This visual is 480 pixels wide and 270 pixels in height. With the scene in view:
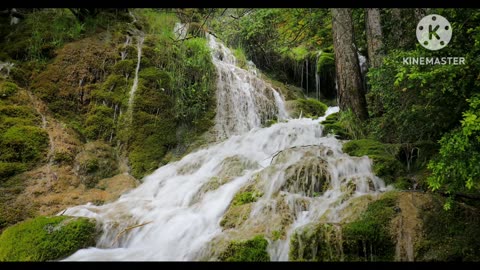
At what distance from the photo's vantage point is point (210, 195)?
5188mm

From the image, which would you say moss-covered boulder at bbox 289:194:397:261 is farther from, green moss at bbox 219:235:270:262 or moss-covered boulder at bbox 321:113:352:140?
moss-covered boulder at bbox 321:113:352:140

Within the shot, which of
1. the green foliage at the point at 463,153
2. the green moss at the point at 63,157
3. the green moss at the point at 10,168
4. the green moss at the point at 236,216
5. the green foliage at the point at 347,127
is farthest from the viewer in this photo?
the green foliage at the point at 347,127

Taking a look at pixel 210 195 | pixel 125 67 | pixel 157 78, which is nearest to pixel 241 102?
pixel 157 78

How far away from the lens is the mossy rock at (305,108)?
9.66 m

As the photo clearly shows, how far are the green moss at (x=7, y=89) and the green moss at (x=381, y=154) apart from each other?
6438mm

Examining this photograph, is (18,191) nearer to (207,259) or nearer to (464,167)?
(207,259)

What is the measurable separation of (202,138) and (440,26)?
543cm

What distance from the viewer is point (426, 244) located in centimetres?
349

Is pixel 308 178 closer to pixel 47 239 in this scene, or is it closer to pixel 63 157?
pixel 47 239

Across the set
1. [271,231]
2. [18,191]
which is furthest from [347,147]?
[18,191]

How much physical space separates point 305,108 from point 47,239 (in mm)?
7259

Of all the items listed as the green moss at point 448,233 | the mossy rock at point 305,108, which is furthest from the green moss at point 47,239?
the mossy rock at point 305,108

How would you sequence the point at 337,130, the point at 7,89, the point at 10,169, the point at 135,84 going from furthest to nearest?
the point at 135,84 → the point at 7,89 → the point at 337,130 → the point at 10,169

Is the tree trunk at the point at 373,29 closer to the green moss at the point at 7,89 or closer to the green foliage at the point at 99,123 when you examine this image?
the green foliage at the point at 99,123
